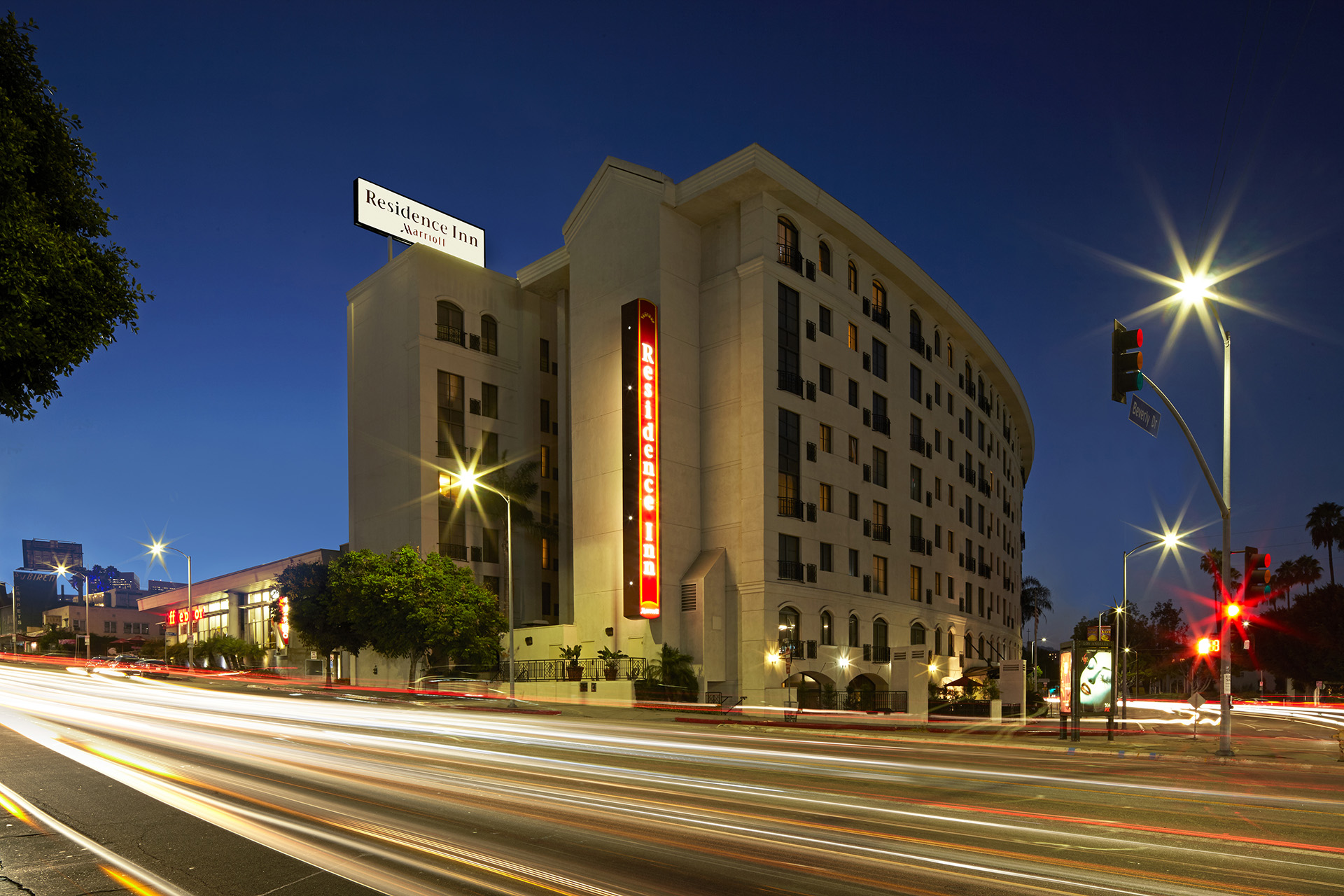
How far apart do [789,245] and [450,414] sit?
1009 inches

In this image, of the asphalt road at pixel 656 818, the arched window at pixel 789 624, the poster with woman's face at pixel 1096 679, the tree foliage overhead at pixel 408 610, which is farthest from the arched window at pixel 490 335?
the poster with woman's face at pixel 1096 679

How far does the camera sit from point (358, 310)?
211 feet

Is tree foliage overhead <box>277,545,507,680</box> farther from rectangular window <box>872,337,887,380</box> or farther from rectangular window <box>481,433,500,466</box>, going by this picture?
rectangular window <box>872,337,887,380</box>

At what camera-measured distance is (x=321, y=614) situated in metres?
52.1

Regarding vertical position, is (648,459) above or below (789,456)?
below

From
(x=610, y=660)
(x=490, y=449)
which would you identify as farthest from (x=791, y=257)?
(x=490, y=449)

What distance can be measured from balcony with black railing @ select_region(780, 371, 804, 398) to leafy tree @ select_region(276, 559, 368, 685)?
27.4 m

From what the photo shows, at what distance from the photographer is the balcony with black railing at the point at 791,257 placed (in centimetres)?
4728

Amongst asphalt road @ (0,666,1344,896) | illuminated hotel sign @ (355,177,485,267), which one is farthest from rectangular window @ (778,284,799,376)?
asphalt road @ (0,666,1344,896)

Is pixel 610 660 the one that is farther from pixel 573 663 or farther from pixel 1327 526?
pixel 1327 526

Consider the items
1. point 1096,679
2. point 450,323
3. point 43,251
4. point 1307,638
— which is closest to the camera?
point 43,251

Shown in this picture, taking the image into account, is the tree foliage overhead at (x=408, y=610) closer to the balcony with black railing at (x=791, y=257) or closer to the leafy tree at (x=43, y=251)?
the balcony with black railing at (x=791, y=257)

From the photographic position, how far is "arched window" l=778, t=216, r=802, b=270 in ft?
156

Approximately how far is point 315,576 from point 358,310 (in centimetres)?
2086
